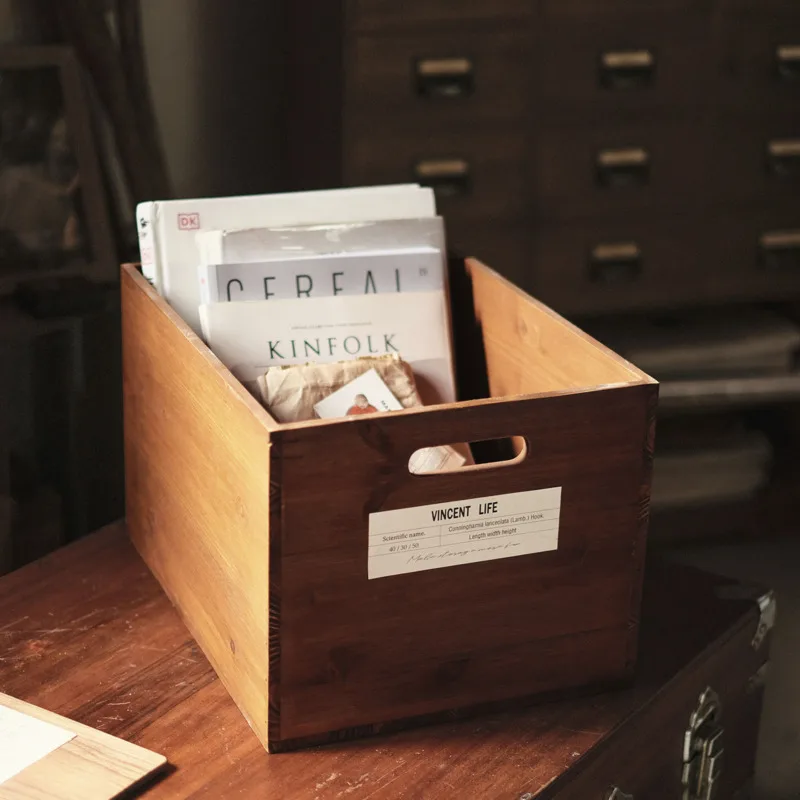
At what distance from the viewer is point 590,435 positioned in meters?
0.95

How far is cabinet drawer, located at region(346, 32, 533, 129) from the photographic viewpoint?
1691 millimetres

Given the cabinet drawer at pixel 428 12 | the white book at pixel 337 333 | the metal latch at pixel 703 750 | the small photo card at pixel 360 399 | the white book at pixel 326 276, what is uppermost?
the cabinet drawer at pixel 428 12

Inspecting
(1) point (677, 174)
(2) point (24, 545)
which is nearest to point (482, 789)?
(2) point (24, 545)

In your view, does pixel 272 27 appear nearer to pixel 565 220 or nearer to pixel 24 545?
pixel 565 220

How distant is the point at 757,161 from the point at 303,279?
1.02m

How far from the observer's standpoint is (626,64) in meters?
1.79

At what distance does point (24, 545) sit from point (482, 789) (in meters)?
0.65

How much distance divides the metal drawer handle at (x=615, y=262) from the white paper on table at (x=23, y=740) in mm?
1181

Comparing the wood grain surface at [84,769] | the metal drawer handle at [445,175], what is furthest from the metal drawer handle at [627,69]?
the wood grain surface at [84,769]

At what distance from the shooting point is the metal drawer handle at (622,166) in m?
1.84

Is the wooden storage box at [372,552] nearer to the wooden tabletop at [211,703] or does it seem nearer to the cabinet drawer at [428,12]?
the wooden tabletop at [211,703]

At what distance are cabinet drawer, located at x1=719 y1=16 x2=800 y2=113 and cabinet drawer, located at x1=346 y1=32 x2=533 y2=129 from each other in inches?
12.4

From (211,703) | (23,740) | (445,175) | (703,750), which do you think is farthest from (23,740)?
(445,175)

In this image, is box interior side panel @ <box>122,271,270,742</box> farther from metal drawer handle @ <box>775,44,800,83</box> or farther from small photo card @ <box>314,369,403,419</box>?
metal drawer handle @ <box>775,44,800,83</box>
